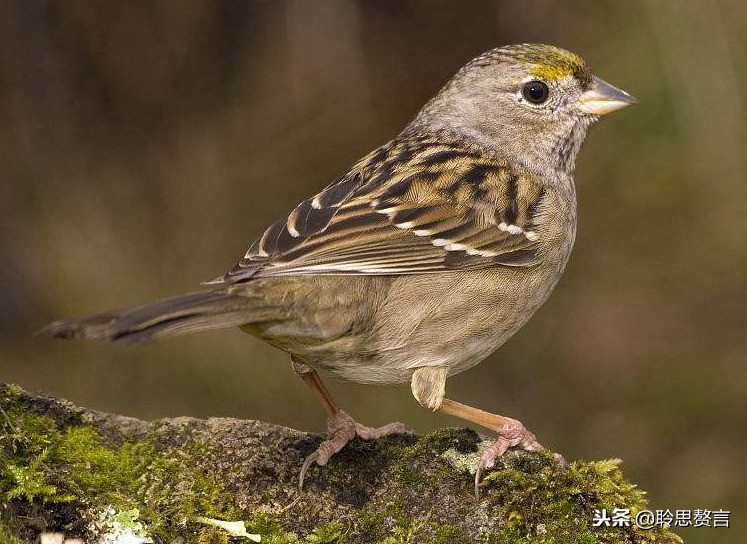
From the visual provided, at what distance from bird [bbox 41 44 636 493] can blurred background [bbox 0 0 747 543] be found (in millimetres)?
2376

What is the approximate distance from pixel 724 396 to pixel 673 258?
1.15 metres

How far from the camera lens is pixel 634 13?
7.86 m

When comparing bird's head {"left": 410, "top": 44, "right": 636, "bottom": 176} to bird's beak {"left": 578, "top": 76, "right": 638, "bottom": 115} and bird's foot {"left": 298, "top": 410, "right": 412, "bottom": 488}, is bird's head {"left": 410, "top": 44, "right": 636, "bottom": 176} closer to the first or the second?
bird's beak {"left": 578, "top": 76, "right": 638, "bottom": 115}

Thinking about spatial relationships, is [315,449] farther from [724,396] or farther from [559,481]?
[724,396]

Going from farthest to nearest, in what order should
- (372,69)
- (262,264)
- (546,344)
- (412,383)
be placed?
(372,69) < (546,344) < (412,383) < (262,264)

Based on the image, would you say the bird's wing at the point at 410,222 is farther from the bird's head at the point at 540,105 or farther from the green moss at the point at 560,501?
the green moss at the point at 560,501

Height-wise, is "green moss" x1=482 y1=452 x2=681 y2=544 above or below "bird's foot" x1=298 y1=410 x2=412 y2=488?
below

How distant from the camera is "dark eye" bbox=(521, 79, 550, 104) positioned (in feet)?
15.7

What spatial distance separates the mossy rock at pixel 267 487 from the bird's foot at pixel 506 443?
0.12ft

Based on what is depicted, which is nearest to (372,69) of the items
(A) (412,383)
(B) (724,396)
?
(B) (724,396)

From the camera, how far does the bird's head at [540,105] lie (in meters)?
4.75

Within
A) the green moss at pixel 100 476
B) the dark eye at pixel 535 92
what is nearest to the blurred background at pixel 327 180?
the dark eye at pixel 535 92

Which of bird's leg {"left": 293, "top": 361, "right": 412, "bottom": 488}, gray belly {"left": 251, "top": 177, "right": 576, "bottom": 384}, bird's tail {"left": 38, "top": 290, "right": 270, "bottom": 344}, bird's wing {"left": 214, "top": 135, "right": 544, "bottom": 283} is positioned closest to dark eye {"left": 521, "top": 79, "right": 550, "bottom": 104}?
bird's wing {"left": 214, "top": 135, "right": 544, "bottom": 283}

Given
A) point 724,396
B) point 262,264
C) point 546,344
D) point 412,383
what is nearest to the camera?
point 262,264
